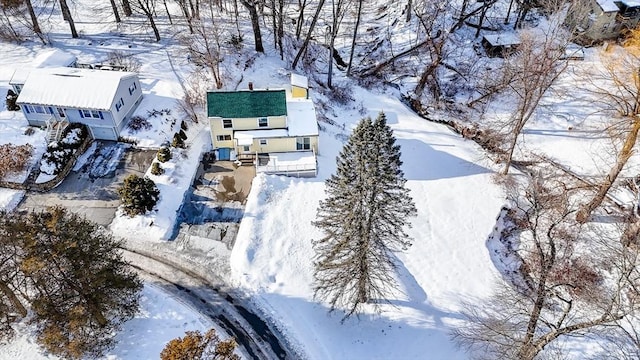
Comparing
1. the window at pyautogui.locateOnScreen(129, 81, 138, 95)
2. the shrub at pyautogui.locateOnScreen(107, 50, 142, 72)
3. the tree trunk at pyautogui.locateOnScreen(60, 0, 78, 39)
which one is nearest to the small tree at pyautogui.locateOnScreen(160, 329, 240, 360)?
the window at pyautogui.locateOnScreen(129, 81, 138, 95)

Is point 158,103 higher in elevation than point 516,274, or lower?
higher

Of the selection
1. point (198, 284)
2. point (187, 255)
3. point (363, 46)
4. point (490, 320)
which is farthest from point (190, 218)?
point (363, 46)

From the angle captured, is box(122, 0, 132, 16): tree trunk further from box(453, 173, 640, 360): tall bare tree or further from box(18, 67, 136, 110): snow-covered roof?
box(453, 173, 640, 360): tall bare tree

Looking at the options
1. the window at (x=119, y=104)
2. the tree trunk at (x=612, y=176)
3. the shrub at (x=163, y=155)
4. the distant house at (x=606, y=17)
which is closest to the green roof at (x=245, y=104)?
the shrub at (x=163, y=155)

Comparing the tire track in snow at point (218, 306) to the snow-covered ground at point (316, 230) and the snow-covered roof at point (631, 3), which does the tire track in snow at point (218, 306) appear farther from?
the snow-covered roof at point (631, 3)

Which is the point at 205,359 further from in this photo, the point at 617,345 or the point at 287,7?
the point at 287,7
